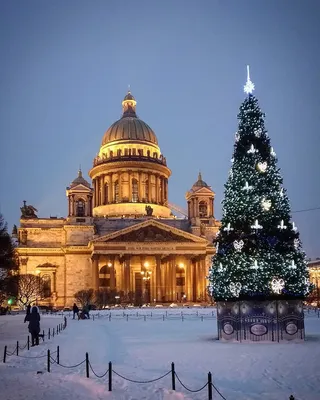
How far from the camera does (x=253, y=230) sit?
29.5 m

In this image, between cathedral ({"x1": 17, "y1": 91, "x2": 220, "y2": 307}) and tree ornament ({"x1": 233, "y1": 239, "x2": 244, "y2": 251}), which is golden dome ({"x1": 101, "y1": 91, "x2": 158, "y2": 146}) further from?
tree ornament ({"x1": 233, "y1": 239, "x2": 244, "y2": 251})

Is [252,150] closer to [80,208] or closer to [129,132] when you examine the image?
[80,208]

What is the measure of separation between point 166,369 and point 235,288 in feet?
32.9

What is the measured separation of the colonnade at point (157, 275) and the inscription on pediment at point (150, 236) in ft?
7.88

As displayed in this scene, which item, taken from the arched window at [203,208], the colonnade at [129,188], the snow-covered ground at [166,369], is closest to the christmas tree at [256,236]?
the snow-covered ground at [166,369]

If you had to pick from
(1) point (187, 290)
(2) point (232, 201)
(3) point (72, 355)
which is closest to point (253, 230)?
(2) point (232, 201)

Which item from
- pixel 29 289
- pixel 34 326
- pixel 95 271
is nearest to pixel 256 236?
pixel 34 326

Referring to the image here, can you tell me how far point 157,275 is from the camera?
8531cm

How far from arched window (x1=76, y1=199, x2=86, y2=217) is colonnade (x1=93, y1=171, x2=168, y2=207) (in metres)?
11.6

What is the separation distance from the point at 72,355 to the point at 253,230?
1082cm

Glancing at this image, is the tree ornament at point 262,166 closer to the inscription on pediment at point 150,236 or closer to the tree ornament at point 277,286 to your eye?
the tree ornament at point 277,286

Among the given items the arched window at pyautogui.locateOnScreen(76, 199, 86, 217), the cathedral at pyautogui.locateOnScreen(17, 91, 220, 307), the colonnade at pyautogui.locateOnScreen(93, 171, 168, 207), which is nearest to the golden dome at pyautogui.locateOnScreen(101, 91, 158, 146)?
the colonnade at pyautogui.locateOnScreen(93, 171, 168, 207)

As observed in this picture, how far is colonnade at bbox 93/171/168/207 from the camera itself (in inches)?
4016

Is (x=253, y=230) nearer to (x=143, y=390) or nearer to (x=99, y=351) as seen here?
(x=99, y=351)
